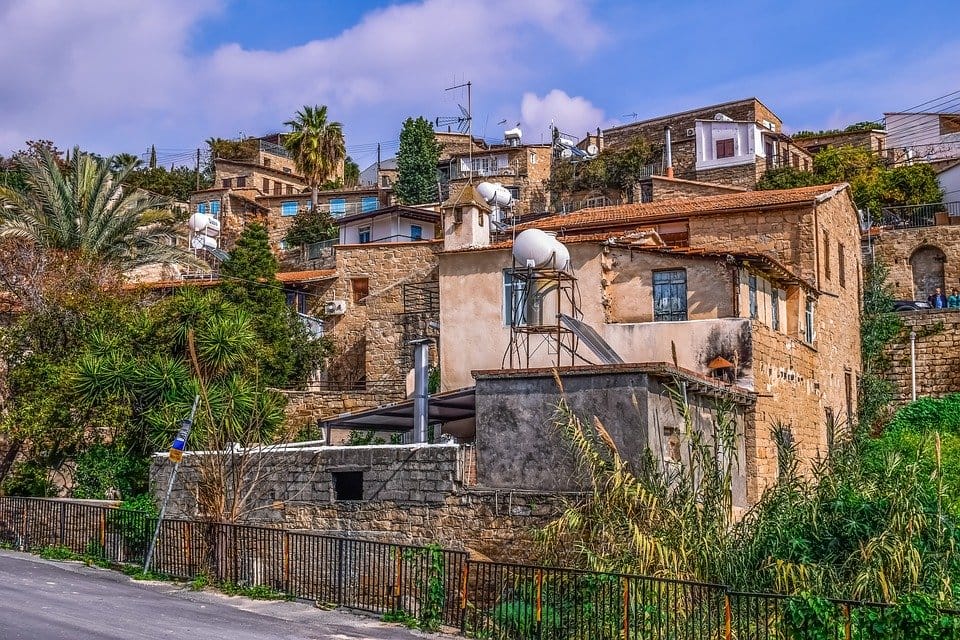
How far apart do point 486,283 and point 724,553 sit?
1425 cm

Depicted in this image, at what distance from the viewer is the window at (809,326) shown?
1054 inches

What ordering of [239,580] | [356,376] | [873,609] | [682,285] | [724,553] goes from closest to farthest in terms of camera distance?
[873,609], [724,553], [239,580], [682,285], [356,376]

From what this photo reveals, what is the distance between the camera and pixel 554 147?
62.5m

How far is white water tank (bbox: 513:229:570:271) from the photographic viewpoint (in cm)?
2284

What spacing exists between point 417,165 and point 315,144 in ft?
21.0

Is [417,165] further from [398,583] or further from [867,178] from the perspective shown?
Result: [398,583]

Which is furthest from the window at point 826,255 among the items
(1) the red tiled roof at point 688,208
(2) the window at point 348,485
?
(2) the window at point 348,485

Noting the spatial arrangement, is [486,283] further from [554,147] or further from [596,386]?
[554,147]

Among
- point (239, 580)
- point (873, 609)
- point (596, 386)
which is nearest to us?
point (873, 609)

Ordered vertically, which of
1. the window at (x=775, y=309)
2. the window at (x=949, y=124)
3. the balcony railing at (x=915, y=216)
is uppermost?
the window at (x=949, y=124)

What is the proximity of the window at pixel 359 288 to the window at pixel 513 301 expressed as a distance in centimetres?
1278

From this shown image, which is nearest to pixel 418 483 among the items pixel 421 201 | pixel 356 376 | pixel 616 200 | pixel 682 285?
pixel 682 285

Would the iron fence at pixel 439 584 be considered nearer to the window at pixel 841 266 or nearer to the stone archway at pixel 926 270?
the window at pixel 841 266

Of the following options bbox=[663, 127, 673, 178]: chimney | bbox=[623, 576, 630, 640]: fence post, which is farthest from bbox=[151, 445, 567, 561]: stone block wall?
bbox=[663, 127, 673, 178]: chimney
